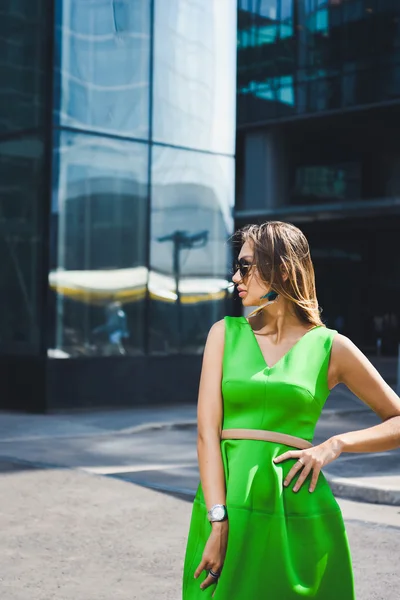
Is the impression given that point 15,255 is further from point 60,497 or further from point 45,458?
point 60,497

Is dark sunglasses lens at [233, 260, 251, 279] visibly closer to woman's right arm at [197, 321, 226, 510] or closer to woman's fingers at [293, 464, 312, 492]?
woman's right arm at [197, 321, 226, 510]

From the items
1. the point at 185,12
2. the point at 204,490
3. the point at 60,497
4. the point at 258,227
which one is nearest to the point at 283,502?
the point at 204,490

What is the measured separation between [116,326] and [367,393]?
14.5m

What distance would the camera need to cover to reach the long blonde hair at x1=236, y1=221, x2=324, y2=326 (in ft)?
9.21

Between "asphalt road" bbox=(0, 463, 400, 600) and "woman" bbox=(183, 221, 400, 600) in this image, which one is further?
"asphalt road" bbox=(0, 463, 400, 600)

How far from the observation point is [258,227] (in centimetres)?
288

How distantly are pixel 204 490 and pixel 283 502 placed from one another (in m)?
0.22

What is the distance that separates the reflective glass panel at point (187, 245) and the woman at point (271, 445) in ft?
48.1

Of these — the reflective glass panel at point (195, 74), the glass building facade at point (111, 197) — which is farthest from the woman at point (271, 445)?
the reflective glass panel at point (195, 74)

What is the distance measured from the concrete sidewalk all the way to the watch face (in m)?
6.38

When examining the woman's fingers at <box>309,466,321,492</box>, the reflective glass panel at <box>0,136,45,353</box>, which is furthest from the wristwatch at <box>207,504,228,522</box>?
the reflective glass panel at <box>0,136,45,353</box>

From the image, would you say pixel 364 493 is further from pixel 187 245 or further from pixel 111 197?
pixel 187 245

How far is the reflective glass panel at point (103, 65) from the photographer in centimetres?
1662

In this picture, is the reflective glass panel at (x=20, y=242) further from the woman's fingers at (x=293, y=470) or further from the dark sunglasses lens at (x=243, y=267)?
the woman's fingers at (x=293, y=470)
